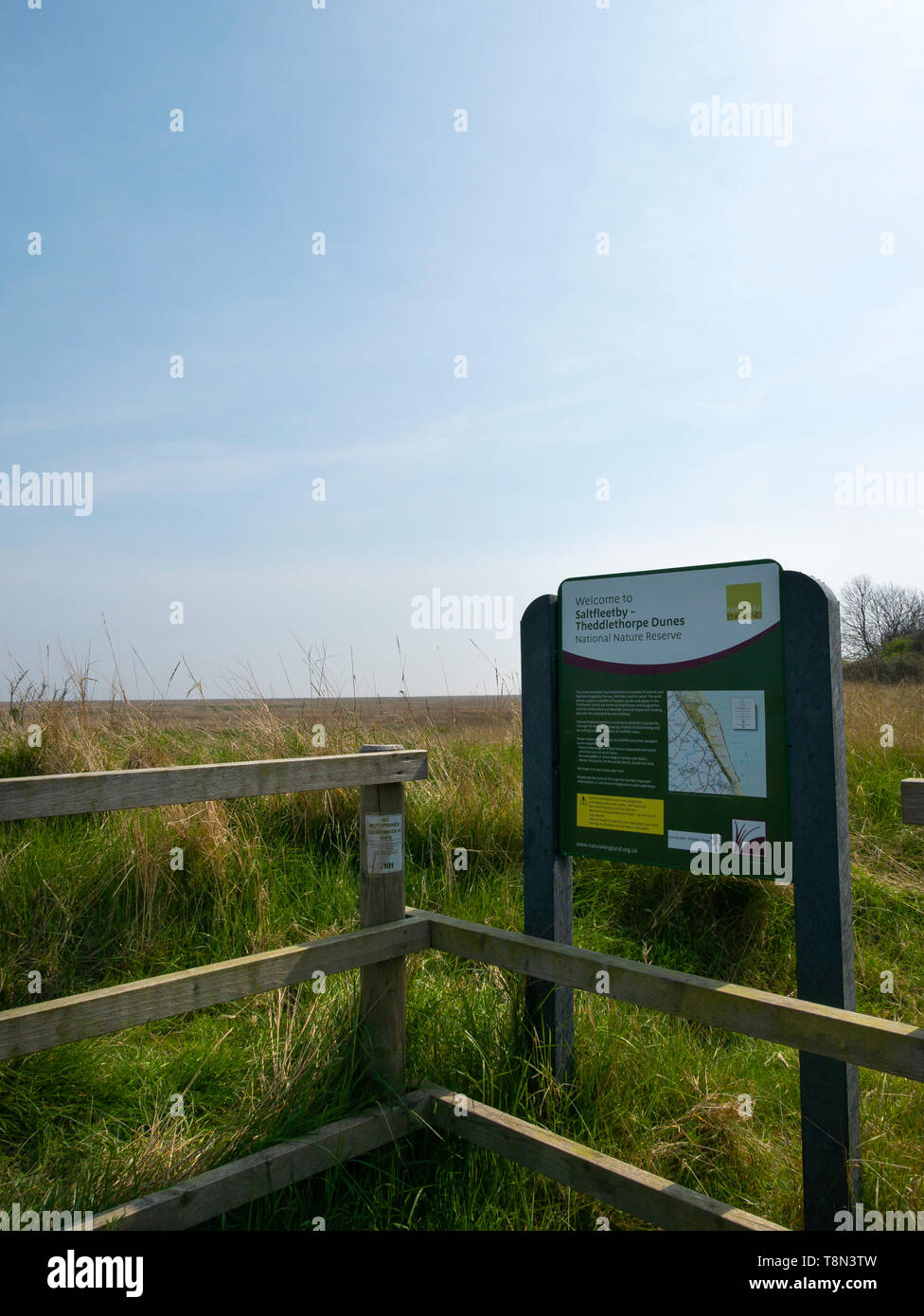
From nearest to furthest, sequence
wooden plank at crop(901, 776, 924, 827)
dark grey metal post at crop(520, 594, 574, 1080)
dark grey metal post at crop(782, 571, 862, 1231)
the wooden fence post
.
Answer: wooden plank at crop(901, 776, 924, 827), dark grey metal post at crop(782, 571, 862, 1231), the wooden fence post, dark grey metal post at crop(520, 594, 574, 1080)

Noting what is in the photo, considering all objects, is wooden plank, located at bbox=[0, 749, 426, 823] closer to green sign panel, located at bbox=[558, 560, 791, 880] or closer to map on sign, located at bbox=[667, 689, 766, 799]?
green sign panel, located at bbox=[558, 560, 791, 880]

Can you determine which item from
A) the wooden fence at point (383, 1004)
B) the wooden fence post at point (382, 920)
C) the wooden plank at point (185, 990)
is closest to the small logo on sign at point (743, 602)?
the wooden fence at point (383, 1004)

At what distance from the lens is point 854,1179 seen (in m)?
2.53

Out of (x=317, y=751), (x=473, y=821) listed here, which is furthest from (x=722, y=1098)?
(x=317, y=751)

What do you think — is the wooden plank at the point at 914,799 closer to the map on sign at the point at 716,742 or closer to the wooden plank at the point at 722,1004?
the wooden plank at the point at 722,1004

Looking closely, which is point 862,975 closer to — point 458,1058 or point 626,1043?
point 626,1043

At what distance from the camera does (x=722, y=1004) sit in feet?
7.50

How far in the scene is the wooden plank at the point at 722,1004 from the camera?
6.56 feet

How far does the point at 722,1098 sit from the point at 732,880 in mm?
1978

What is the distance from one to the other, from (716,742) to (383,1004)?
1428 mm

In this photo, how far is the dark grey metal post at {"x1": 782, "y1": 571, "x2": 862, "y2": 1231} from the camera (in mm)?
2551

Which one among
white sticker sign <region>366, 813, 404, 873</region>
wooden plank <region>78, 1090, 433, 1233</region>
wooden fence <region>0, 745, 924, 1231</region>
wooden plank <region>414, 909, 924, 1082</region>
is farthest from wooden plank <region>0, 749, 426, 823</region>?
wooden plank <region>78, 1090, 433, 1233</region>

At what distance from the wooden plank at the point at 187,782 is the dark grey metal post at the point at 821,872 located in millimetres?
1262

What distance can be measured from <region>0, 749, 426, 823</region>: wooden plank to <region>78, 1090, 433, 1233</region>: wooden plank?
3.35 feet
